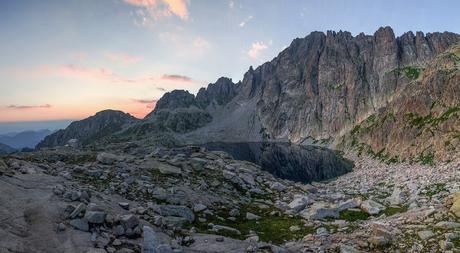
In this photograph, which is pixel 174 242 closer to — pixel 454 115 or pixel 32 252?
pixel 32 252

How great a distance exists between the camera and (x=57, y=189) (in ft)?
73.2

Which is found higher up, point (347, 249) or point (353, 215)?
point (347, 249)

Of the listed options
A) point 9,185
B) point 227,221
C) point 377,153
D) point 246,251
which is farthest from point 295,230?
point 377,153

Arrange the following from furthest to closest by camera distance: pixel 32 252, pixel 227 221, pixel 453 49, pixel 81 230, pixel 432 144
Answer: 1. pixel 453 49
2. pixel 432 144
3. pixel 227 221
4. pixel 81 230
5. pixel 32 252

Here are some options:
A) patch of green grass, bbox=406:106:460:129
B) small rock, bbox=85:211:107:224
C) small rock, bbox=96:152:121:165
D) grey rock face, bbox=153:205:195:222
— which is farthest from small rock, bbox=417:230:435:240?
patch of green grass, bbox=406:106:460:129

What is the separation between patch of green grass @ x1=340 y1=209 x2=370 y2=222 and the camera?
102 feet

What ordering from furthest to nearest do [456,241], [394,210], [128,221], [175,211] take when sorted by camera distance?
[394,210] < [175,211] < [128,221] < [456,241]

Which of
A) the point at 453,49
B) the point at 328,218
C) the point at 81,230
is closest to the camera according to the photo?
the point at 81,230

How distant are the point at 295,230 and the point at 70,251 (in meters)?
15.2

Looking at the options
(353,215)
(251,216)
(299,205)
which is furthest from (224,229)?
(353,215)

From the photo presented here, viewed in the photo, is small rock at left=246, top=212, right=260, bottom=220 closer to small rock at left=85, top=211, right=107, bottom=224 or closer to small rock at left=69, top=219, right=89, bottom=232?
small rock at left=85, top=211, right=107, bottom=224

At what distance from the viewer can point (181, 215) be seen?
87.5 ft

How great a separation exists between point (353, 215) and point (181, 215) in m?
15.1

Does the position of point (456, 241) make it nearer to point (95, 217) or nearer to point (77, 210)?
point (95, 217)
